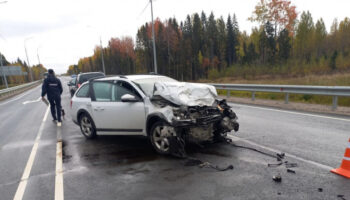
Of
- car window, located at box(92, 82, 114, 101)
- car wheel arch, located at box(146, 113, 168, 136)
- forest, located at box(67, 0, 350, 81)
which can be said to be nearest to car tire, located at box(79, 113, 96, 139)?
car window, located at box(92, 82, 114, 101)

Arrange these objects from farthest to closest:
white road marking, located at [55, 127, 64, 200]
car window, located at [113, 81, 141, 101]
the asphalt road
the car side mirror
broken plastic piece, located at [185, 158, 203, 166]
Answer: car window, located at [113, 81, 141, 101] < the car side mirror < broken plastic piece, located at [185, 158, 203, 166] < white road marking, located at [55, 127, 64, 200] < the asphalt road

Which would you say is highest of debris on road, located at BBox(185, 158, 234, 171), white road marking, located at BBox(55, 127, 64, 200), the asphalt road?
debris on road, located at BBox(185, 158, 234, 171)

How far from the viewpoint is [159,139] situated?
15.8ft

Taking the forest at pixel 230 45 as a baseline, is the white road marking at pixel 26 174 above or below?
below

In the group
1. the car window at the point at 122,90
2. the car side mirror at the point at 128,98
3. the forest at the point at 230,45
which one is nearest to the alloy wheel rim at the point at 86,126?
the car window at the point at 122,90

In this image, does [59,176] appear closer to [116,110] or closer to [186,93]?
[116,110]

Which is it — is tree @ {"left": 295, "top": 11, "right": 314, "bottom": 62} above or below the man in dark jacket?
above

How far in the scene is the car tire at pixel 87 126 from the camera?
20.4 ft

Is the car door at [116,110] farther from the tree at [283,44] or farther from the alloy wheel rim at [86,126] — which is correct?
the tree at [283,44]

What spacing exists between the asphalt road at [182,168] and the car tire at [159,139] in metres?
0.16

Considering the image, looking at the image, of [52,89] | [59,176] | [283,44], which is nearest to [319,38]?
[283,44]

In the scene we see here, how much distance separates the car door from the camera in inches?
203

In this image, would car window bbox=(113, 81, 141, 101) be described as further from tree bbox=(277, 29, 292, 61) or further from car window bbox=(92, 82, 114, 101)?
tree bbox=(277, 29, 292, 61)

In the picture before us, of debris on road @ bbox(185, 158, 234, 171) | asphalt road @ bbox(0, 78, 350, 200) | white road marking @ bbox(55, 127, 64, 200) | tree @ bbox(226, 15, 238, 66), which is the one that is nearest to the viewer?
asphalt road @ bbox(0, 78, 350, 200)
